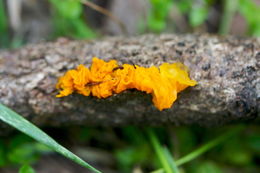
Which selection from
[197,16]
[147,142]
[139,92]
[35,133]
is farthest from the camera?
[197,16]

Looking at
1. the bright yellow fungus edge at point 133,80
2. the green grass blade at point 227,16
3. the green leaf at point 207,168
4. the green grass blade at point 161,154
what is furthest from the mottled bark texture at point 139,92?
the green grass blade at point 227,16

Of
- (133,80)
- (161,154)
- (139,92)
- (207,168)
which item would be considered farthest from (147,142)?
(133,80)

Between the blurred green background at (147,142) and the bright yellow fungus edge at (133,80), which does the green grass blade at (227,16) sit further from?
the bright yellow fungus edge at (133,80)

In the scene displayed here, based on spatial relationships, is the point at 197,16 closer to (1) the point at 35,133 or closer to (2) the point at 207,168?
(2) the point at 207,168

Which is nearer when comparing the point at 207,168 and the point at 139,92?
the point at 139,92

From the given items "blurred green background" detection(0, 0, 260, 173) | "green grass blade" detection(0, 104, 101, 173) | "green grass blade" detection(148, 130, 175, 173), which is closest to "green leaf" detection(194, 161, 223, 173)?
"blurred green background" detection(0, 0, 260, 173)

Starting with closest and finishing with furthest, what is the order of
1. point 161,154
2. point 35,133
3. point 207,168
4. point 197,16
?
point 35,133, point 161,154, point 207,168, point 197,16
